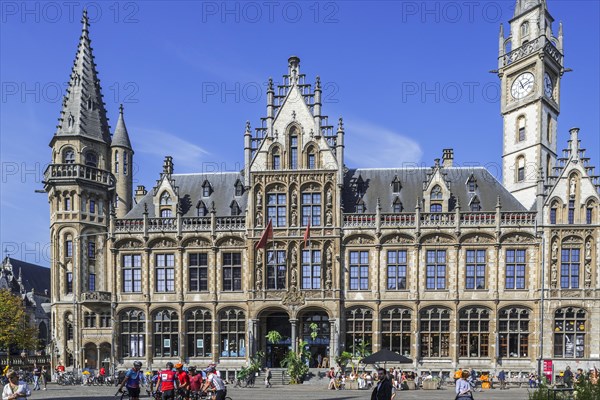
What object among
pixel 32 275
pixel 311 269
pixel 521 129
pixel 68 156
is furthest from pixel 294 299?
pixel 32 275

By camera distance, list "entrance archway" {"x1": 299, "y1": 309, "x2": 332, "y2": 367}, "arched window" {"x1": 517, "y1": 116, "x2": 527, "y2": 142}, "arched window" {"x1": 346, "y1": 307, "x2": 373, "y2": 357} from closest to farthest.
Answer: "arched window" {"x1": 346, "y1": 307, "x2": 373, "y2": 357}, "entrance archway" {"x1": 299, "y1": 309, "x2": 332, "y2": 367}, "arched window" {"x1": 517, "y1": 116, "x2": 527, "y2": 142}

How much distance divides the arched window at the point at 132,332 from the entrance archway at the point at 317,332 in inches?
516

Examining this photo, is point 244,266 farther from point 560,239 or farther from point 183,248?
point 560,239

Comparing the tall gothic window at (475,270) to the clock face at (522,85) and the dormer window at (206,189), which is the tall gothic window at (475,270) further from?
the dormer window at (206,189)

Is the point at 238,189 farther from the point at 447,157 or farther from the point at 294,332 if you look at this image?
the point at 447,157

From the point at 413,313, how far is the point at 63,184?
30.6 meters

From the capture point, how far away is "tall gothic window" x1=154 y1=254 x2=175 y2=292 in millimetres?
50156

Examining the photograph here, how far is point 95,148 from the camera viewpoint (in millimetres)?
53688

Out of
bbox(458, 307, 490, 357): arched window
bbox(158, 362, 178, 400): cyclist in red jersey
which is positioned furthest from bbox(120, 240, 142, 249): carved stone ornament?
bbox(158, 362, 178, 400): cyclist in red jersey

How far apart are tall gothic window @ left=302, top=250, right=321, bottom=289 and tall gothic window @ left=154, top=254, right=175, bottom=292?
10792 millimetres

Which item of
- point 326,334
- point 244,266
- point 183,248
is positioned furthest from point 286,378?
point 183,248

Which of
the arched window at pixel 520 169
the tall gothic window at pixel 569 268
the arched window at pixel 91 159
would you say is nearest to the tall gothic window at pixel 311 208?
the arched window at pixel 520 169

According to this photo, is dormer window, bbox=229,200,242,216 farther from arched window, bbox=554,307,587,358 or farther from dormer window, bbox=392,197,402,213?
arched window, bbox=554,307,587,358

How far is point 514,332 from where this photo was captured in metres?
47.2
